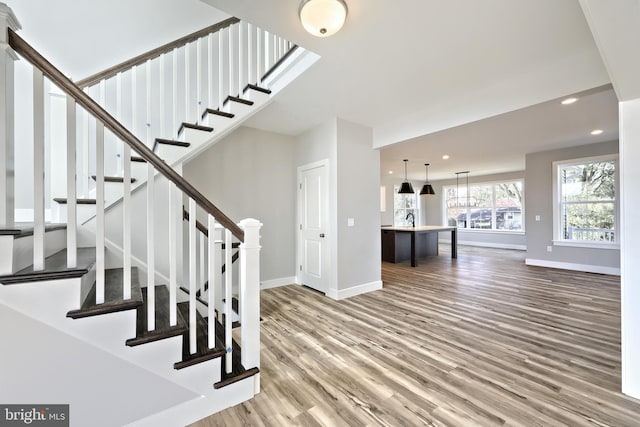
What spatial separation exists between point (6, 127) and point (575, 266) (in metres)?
7.89

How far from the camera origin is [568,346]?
235 cm

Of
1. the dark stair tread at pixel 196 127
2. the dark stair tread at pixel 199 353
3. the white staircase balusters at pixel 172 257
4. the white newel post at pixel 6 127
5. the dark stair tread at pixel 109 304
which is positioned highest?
the dark stair tread at pixel 196 127

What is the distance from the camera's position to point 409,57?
2342 millimetres

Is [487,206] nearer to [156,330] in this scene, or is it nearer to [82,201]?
[156,330]

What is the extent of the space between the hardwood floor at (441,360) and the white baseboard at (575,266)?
1622mm

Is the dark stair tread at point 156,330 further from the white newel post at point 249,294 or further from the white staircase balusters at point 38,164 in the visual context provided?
the white staircase balusters at point 38,164

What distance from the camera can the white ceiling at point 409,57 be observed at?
1.87m

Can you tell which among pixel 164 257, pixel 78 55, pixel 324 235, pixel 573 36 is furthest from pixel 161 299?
pixel 573 36

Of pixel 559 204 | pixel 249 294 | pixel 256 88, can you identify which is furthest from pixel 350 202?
pixel 559 204

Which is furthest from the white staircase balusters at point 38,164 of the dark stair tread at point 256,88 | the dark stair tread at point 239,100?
the dark stair tread at point 256,88

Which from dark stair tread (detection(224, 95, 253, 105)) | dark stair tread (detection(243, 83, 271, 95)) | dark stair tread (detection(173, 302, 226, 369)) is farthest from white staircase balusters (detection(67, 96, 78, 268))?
dark stair tread (detection(243, 83, 271, 95))

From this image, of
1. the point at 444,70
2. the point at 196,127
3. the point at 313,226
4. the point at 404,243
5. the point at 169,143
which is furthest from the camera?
the point at 404,243

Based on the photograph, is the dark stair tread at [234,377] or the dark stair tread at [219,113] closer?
the dark stair tread at [234,377]

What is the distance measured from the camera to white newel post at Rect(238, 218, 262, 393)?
1.67 metres
